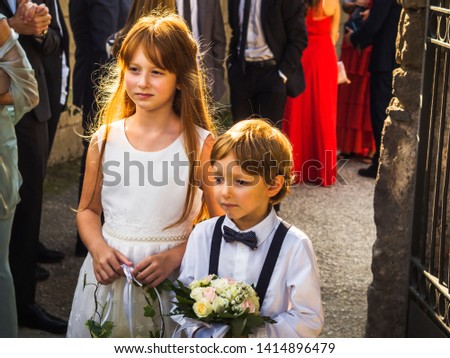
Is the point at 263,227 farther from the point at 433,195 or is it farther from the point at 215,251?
the point at 433,195

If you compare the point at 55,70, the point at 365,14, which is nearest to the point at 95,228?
the point at 55,70

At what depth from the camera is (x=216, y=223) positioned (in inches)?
136

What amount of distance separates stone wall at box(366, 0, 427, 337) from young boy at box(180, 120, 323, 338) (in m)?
1.49

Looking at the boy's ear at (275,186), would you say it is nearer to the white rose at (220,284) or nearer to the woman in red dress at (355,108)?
the white rose at (220,284)

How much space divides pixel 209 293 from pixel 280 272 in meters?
0.29

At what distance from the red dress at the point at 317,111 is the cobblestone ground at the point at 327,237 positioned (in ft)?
0.88

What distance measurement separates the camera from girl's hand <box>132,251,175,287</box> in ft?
11.8

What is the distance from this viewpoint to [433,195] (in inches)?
184

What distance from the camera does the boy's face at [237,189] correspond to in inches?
131

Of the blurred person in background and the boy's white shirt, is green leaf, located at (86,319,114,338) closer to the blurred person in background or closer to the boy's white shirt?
the boy's white shirt

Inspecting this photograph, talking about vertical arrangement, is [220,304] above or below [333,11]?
below
